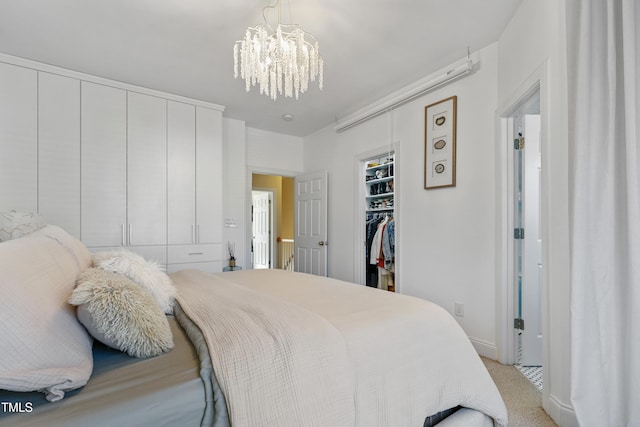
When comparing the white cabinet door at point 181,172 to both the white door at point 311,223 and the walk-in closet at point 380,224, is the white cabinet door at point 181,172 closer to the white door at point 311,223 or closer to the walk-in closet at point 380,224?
the white door at point 311,223

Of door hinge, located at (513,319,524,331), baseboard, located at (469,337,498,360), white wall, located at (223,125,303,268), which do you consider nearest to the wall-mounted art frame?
door hinge, located at (513,319,524,331)

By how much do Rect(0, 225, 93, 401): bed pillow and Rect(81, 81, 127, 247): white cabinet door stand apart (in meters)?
2.30

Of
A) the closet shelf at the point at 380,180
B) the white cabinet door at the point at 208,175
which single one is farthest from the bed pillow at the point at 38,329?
the closet shelf at the point at 380,180

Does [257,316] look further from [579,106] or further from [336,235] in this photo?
[336,235]

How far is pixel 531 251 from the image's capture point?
2451 mm

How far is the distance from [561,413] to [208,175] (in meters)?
3.65

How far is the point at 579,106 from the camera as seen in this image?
4.41 ft

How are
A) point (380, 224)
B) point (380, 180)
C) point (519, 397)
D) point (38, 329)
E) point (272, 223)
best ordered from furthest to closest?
point (272, 223)
point (380, 180)
point (380, 224)
point (519, 397)
point (38, 329)

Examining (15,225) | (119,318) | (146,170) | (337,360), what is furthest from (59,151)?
(337,360)

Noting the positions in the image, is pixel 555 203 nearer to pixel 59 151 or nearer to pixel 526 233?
pixel 526 233

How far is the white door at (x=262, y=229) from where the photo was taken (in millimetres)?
6621

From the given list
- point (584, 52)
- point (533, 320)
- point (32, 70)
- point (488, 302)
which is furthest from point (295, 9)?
point (533, 320)

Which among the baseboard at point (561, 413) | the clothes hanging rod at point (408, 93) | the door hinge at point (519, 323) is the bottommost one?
the baseboard at point (561, 413)

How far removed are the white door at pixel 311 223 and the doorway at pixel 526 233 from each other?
8.17 feet
